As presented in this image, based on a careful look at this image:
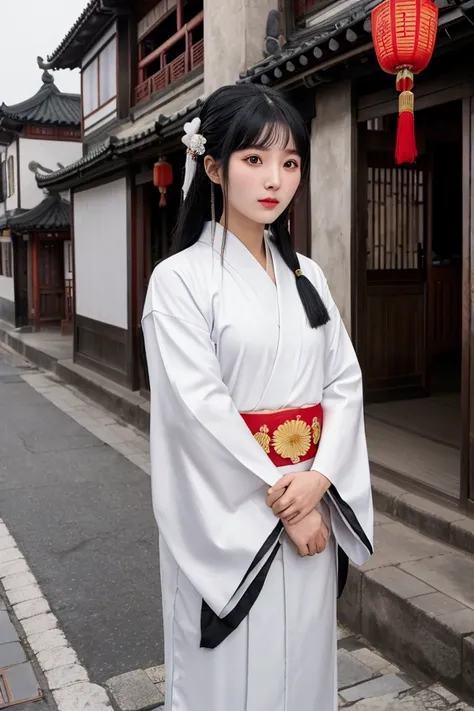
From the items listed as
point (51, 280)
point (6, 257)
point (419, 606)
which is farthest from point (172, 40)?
point (6, 257)

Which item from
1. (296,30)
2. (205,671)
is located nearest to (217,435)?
(205,671)

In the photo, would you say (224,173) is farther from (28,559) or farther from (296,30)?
(296,30)

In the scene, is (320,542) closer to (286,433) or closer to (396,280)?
(286,433)

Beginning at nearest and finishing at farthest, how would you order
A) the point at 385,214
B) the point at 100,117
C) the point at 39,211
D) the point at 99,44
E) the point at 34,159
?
the point at 385,214, the point at 99,44, the point at 100,117, the point at 39,211, the point at 34,159

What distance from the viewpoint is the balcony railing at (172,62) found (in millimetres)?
10102

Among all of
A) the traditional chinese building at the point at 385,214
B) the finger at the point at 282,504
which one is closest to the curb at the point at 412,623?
the traditional chinese building at the point at 385,214

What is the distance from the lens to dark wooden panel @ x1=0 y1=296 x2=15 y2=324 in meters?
24.1

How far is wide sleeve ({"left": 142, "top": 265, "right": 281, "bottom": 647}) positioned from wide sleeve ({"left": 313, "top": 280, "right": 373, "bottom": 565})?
22 cm

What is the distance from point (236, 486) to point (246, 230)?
0.84 m

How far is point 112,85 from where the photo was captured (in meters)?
13.1

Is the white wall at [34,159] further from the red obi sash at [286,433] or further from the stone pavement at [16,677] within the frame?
the red obi sash at [286,433]

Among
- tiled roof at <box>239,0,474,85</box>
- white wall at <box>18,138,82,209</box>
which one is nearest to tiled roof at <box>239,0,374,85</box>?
tiled roof at <box>239,0,474,85</box>

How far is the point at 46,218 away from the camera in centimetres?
2164

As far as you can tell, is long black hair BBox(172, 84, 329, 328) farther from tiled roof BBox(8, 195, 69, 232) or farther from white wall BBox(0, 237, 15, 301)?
white wall BBox(0, 237, 15, 301)
